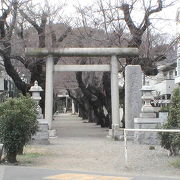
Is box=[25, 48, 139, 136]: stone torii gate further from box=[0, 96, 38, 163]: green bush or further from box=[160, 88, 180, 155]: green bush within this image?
box=[0, 96, 38, 163]: green bush

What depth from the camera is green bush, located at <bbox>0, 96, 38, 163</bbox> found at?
1265 cm

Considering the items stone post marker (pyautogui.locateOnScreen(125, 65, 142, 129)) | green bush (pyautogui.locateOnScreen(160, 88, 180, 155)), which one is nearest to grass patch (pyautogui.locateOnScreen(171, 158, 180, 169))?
green bush (pyautogui.locateOnScreen(160, 88, 180, 155))

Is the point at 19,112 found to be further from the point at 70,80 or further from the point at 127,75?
the point at 70,80

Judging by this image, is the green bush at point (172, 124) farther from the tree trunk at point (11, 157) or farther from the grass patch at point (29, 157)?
the tree trunk at point (11, 157)

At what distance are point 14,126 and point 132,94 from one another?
35.7 ft

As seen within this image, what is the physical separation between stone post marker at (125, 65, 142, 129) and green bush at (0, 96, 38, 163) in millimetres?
10128

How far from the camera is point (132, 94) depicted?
2270 cm

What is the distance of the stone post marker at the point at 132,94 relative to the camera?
22.5 metres

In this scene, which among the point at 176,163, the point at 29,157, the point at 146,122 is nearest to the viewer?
the point at 176,163

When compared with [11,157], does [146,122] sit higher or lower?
higher

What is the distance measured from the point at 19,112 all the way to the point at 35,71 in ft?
51.8

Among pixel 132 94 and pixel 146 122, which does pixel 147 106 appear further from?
pixel 132 94

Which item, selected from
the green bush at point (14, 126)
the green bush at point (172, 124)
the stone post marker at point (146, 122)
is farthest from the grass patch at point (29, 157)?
the stone post marker at point (146, 122)

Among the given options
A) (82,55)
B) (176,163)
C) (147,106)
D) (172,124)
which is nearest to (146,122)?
(147,106)
